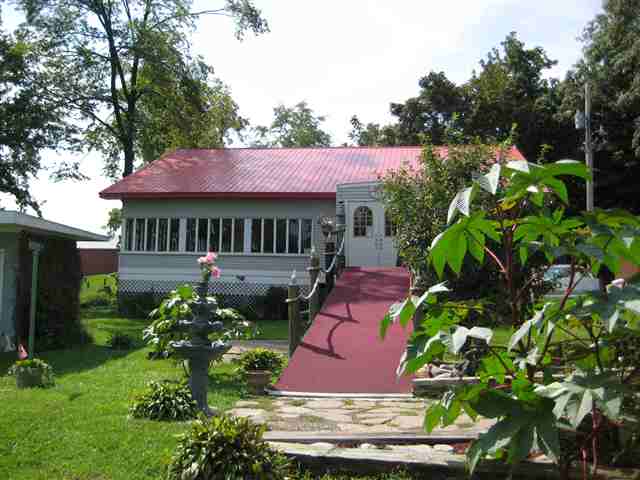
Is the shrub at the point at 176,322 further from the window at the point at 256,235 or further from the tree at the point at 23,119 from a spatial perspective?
the tree at the point at 23,119

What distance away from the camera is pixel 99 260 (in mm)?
41156

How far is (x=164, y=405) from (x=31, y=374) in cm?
313

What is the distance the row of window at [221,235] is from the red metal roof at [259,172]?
101 centimetres

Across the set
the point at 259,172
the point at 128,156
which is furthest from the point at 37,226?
the point at 128,156

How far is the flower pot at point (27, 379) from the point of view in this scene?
27.8 ft

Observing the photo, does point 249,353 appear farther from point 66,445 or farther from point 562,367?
point 562,367

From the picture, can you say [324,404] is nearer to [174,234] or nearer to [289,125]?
[174,234]

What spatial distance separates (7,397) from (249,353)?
10.7 ft

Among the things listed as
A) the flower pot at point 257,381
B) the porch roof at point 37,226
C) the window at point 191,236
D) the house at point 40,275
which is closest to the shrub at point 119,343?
the house at point 40,275

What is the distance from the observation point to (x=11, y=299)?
41.2 ft

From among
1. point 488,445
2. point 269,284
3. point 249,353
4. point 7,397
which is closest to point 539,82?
point 269,284

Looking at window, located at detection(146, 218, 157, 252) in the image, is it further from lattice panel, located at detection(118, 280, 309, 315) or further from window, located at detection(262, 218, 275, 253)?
window, located at detection(262, 218, 275, 253)

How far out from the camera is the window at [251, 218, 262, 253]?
67.8 feet

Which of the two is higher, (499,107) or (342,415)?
(499,107)
